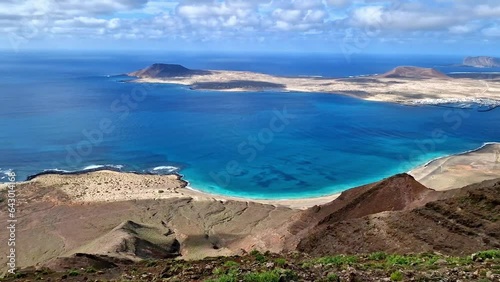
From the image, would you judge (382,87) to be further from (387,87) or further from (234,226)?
(234,226)

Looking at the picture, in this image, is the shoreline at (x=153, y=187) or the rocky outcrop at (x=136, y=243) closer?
the rocky outcrop at (x=136, y=243)

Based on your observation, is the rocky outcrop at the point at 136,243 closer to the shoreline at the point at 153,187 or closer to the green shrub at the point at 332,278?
the shoreline at the point at 153,187

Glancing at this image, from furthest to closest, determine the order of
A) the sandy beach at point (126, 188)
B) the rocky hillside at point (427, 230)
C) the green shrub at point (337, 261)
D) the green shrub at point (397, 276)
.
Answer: the sandy beach at point (126, 188)
the rocky hillside at point (427, 230)
the green shrub at point (337, 261)
the green shrub at point (397, 276)

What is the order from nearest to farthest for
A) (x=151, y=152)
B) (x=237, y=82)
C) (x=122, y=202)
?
(x=122, y=202) → (x=151, y=152) → (x=237, y=82)

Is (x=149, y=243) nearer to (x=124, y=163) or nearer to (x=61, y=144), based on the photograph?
(x=124, y=163)

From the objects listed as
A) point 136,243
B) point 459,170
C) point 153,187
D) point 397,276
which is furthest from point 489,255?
point 459,170

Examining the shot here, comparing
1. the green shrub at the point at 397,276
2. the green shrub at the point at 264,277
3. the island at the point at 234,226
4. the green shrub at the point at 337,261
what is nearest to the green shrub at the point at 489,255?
the island at the point at 234,226

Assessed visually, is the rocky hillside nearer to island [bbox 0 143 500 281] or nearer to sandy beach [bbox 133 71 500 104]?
island [bbox 0 143 500 281]

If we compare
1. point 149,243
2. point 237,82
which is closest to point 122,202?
point 149,243
